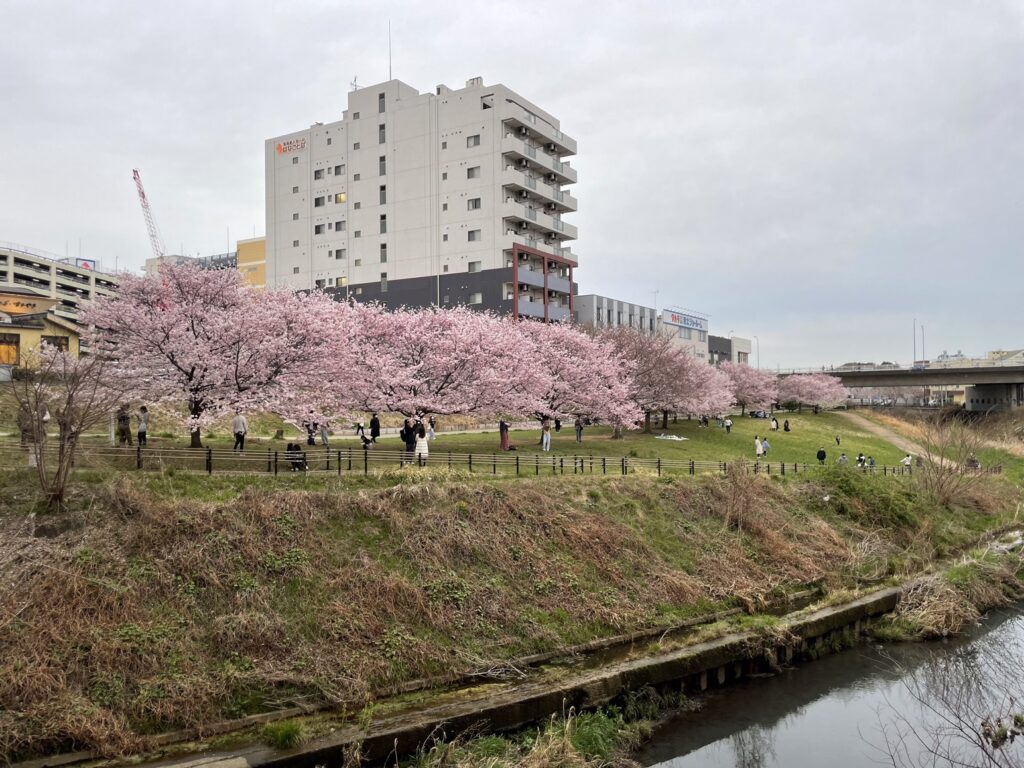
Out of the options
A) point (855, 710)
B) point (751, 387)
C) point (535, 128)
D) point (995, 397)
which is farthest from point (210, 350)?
point (995, 397)

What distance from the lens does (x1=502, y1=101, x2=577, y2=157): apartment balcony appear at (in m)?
70.3

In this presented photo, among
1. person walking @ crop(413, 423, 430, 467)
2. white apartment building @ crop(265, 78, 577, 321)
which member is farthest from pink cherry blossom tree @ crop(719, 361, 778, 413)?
person walking @ crop(413, 423, 430, 467)

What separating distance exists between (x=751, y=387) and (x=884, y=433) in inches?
606

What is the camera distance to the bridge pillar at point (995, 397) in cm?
9250

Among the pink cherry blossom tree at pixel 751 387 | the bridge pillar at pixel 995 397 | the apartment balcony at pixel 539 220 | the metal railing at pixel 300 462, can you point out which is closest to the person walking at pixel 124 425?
the metal railing at pixel 300 462

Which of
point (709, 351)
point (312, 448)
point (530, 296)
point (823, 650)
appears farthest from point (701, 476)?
point (709, 351)

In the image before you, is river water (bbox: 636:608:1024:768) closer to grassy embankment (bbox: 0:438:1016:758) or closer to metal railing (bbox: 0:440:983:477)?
grassy embankment (bbox: 0:438:1016:758)

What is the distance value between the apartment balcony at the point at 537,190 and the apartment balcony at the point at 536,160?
1151mm

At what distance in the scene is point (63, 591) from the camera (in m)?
13.8

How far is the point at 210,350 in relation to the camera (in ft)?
88.2

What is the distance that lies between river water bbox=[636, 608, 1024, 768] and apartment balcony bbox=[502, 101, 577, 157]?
204 ft

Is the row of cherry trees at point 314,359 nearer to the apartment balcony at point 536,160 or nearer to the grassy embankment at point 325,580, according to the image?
the grassy embankment at point 325,580

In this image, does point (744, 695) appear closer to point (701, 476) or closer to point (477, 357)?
point (701, 476)

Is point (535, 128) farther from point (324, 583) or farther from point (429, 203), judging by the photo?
point (324, 583)
